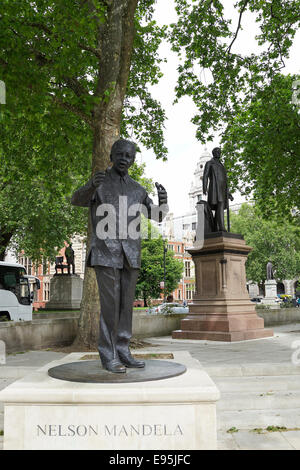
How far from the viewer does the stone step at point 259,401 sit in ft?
18.1

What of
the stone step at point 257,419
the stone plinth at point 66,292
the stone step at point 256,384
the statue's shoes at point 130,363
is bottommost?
the stone step at point 257,419

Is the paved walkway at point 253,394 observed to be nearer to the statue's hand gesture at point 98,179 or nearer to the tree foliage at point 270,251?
the statue's hand gesture at point 98,179

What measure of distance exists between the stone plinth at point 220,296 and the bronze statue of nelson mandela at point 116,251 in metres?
7.64

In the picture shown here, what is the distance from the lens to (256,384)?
6098 millimetres

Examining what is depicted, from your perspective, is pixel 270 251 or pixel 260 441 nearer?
pixel 260 441

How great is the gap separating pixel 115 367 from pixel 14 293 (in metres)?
20.3

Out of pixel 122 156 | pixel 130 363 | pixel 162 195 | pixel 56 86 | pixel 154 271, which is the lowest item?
pixel 130 363

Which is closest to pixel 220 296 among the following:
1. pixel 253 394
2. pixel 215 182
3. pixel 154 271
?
pixel 215 182

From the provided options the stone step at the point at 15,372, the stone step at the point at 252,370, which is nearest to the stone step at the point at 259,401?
the stone step at the point at 252,370

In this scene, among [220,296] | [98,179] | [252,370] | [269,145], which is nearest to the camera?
[98,179]

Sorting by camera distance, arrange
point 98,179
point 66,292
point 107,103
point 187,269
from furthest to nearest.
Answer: point 187,269, point 66,292, point 107,103, point 98,179

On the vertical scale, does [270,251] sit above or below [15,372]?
above

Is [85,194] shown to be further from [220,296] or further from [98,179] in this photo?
[220,296]

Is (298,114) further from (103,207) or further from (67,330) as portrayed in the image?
(103,207)
